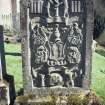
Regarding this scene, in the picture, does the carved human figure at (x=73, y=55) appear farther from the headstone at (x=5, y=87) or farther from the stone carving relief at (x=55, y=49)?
the headstone at (x=5, y=87)

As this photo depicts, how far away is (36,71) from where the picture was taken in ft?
22.4

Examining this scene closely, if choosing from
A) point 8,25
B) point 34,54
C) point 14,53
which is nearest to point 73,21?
point 34,54

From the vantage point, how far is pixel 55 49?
6684mm

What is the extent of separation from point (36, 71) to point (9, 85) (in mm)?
756

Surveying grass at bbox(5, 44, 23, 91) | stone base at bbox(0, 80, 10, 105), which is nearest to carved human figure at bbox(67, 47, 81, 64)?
stone base at bbox(0, 80, 10, 105)

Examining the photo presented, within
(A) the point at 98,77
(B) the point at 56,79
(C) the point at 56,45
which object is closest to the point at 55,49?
(C) the point at 56,45

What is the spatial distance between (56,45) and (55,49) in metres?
0.08

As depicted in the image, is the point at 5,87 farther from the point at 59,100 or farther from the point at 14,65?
the point at 14,65

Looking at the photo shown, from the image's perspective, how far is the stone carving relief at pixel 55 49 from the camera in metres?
6.50

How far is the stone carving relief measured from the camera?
650cm

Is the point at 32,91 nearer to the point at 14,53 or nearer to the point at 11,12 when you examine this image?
the point at 14,53

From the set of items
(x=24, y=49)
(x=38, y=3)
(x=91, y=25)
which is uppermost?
(x=38, y=3)

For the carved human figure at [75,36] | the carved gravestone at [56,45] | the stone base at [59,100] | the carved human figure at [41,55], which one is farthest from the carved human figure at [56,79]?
the carved human figure at [75,36]

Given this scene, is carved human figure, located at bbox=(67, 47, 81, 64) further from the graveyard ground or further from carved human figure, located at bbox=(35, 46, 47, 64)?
the graveyard ground
